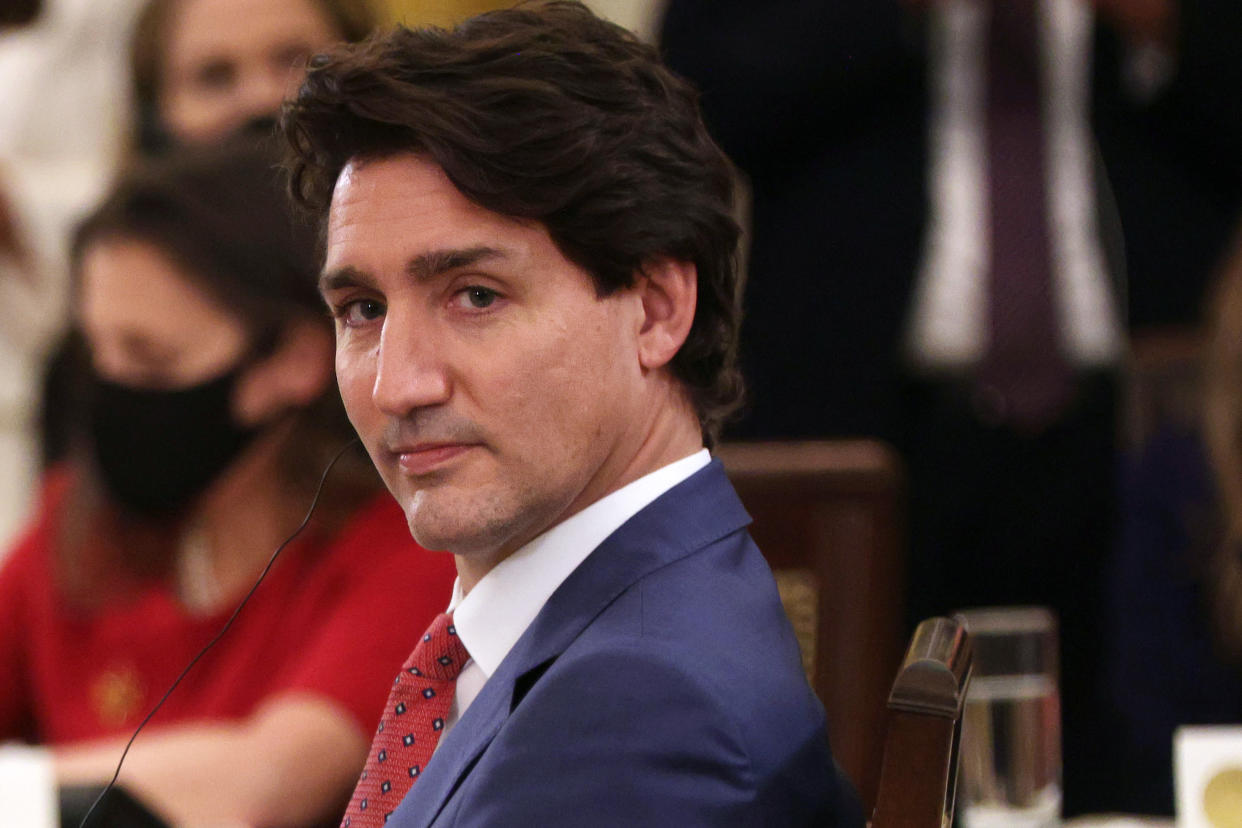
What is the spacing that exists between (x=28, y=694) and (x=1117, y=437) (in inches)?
68.2

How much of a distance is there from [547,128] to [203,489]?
1488 mm

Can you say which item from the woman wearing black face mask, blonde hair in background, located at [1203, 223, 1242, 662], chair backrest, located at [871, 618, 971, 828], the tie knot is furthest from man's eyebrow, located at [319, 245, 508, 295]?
blonde hair in background, located at [1203, 223, 1242, 662]

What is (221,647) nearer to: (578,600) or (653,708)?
(578,600)

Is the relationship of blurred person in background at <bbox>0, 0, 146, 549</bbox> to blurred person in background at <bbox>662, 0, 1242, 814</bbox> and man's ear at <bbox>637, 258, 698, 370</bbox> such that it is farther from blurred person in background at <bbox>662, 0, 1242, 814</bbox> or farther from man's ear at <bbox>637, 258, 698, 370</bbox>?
man's ear at <bbox>637, 258, 698, 370</bbox>

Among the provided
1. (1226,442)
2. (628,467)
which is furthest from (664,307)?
(1226,442)

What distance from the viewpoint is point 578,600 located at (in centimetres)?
104

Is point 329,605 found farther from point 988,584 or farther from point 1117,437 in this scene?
point 1117,437

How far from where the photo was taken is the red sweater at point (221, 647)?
6.91ft

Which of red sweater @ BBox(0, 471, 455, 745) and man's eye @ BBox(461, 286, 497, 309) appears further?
red sweater @ BBox(0, 471, 455, 745)

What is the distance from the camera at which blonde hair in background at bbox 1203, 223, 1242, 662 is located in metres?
2.41

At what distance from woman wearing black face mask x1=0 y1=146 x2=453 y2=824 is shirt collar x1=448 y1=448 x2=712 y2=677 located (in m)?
1.04

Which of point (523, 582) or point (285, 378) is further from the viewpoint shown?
point (285, 378)

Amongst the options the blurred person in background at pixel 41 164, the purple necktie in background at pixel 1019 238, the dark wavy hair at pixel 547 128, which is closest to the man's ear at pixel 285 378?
the purple necktie in background at pixel 1019 238

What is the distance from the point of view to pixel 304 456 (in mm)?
2314
